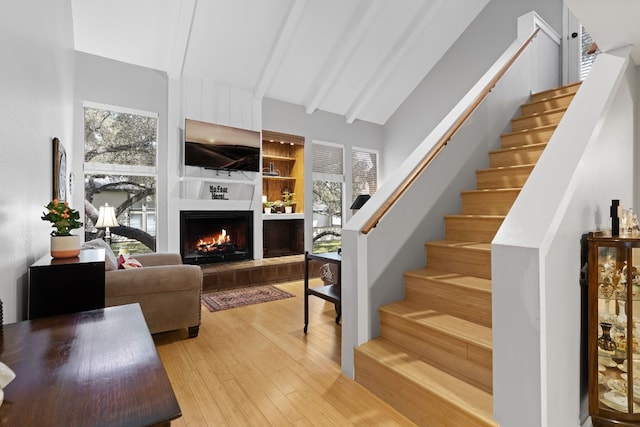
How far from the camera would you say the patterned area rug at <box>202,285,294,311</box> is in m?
4.02

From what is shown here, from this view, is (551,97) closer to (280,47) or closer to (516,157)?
(516,157)

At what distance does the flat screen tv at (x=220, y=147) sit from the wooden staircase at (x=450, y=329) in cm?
358

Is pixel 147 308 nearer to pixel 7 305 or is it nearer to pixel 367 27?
pixel 7 305

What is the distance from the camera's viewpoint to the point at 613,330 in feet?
5.36

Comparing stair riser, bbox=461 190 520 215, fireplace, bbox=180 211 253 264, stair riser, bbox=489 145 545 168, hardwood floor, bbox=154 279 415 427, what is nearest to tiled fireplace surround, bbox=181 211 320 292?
fireplace, bbox=180 211 253 264

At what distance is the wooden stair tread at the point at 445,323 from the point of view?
1.81 m

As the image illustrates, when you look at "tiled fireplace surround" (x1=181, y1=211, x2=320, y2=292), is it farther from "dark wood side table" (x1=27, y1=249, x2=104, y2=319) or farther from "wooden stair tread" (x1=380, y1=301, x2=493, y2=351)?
"wooden stair tread" (x1=380, y1=301, x2=493, y2=351)

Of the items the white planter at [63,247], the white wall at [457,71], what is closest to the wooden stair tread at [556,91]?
the white wall at [457,71]

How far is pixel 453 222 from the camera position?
9.37ft

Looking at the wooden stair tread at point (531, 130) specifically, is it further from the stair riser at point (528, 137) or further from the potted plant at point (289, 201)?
the potted plant at point (289, 201)

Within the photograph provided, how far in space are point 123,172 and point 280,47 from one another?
298 cm

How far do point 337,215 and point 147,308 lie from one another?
4629 mm

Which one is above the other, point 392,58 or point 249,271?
point 392,58

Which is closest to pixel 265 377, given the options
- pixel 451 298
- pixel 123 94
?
pixel 451 298
